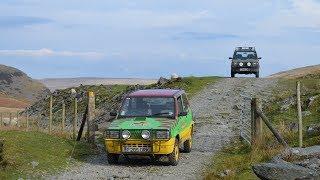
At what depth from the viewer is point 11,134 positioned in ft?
58.4

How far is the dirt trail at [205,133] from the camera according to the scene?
14.5m

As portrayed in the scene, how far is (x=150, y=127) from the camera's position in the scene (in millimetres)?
14977

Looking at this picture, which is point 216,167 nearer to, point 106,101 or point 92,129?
point 92,129

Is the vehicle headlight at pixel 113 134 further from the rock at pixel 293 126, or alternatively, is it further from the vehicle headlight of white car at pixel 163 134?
the rock at pixel 293 126

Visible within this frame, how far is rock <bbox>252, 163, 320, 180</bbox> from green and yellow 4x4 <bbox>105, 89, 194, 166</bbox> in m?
3.46

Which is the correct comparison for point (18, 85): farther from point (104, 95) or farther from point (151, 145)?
point (151, 145)

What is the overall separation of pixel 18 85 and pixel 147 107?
159907 millimetres

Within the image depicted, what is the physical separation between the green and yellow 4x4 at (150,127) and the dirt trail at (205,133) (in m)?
0.51

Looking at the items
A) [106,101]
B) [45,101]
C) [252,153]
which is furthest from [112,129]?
[45,101]

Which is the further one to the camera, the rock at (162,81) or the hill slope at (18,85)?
the hill slope at (18,85)

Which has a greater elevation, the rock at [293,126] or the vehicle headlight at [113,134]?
the vehicle headlight at [113,134]

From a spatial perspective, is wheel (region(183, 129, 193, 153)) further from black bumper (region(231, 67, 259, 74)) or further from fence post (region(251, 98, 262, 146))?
black bumper (region(231, 67, 259, 74))

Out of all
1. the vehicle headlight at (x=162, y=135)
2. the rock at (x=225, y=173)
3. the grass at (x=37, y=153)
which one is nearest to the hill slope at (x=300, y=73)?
the grass at (x=37, y=153)

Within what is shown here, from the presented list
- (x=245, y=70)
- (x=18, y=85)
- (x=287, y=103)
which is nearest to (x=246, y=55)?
(x=245, y=70)
